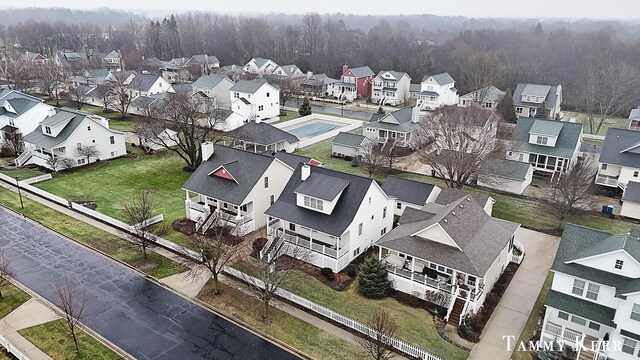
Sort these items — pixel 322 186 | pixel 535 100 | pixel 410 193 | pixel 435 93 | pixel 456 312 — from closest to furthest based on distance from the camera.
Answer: pixel 456 312 → pixel 322 186 → pixel 410 193 → pixel 535 100 → pixel 435 93

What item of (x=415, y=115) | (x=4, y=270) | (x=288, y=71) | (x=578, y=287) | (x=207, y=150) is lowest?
(x=4, y=270)

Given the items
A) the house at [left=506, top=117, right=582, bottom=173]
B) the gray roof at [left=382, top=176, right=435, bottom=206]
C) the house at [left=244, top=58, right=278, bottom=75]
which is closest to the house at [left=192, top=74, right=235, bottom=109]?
the house at [left=244, top=58, right=278, bottom=75]

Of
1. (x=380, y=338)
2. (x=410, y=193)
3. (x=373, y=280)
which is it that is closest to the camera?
(x=380, y=338)

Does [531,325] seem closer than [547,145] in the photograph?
Yes

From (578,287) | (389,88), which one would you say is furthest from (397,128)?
(578,287)

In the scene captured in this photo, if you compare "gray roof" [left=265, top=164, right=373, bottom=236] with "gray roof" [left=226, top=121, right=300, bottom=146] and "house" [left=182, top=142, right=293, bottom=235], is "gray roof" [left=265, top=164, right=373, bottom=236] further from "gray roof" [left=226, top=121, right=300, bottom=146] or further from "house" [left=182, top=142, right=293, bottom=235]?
"gray roof" [left=226, top=121, right=300, bottom=146]

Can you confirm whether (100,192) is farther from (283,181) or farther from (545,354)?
(545,354)

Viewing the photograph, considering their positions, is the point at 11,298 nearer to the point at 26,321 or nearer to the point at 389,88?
the point at 26,321

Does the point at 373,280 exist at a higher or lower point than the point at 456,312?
higher
